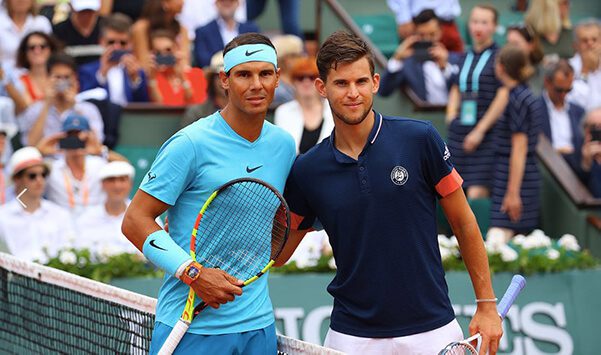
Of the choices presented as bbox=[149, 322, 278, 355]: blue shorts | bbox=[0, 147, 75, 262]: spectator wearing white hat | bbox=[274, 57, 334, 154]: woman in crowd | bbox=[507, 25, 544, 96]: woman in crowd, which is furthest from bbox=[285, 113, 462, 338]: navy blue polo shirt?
bbox=[507, 25, 544, 96]: woman in crowd

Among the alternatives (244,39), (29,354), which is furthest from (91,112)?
(244,39)

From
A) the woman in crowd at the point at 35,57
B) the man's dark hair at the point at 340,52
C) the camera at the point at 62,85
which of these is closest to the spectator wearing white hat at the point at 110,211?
the camera at the point at 62,85

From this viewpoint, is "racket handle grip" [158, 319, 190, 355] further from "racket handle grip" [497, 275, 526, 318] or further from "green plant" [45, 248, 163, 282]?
"green plant" [45, 248, 163, 282]

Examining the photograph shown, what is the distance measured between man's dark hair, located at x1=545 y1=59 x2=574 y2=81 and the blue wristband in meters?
6.72

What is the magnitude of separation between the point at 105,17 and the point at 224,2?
107 cm

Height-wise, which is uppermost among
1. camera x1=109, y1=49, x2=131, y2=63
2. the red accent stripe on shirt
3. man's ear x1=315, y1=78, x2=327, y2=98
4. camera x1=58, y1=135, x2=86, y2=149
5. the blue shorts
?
man's ear x1=315, y1=78, x2=327, y2=98

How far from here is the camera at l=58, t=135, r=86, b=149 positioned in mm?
8820

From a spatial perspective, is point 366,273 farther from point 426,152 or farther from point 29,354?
point 29,354

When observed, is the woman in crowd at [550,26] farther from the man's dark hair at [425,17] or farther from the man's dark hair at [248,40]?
the man's dark hair at [248,40]

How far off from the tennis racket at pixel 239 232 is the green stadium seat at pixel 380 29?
8169 mm

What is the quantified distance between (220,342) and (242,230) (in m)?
0.41

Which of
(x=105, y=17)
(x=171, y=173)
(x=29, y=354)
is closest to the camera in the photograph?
(x=171, y=173)

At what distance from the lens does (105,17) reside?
10492 millimetres

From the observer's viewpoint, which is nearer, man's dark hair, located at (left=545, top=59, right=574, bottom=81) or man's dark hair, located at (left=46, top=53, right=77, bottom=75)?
man's dark hair, located at (left=46, top=53, right=77, bottom=75)
